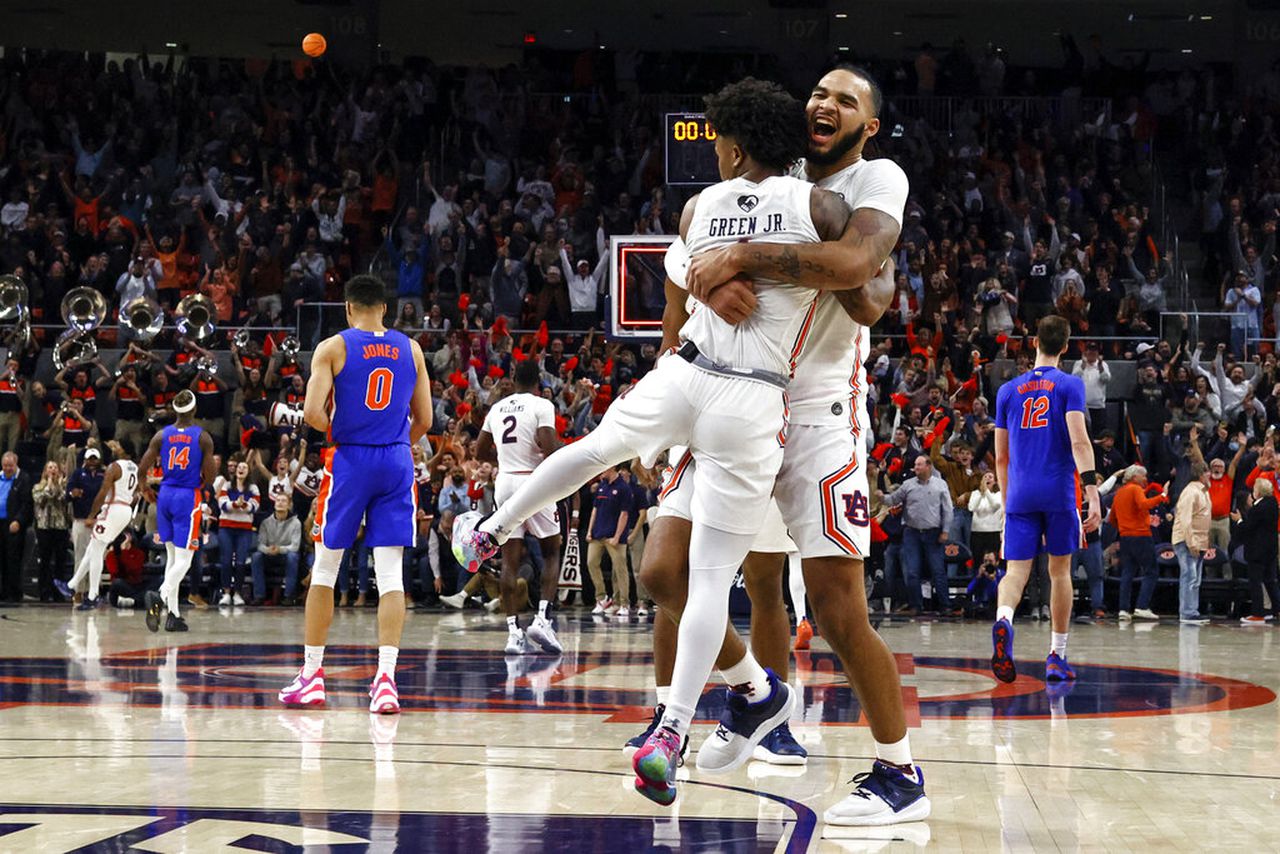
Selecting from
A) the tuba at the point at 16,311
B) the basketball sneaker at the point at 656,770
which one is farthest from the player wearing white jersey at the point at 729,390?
the tuba at the point at 16,311

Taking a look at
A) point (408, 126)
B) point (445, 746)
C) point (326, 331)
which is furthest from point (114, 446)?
point (445, 746)

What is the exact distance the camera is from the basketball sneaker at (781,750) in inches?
232

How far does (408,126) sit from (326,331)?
568cm

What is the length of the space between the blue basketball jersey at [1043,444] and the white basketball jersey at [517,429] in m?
3.14

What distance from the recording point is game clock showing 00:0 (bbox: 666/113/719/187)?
12.9 m

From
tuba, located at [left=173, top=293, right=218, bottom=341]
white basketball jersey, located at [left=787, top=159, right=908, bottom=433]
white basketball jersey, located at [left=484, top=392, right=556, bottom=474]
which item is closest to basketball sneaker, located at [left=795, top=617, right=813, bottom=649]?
white basketball jersey, located at [left=484, top=392, right=556, bottom=474]

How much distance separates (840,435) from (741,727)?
98cm

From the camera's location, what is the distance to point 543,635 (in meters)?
10.8

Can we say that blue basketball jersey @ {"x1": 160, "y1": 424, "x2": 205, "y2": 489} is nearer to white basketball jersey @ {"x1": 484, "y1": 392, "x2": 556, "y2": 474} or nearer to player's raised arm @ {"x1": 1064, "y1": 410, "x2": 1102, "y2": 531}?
white basketball jersey @ {"x1": 484, "y1": 392, "x2": 556, "y2": 474}

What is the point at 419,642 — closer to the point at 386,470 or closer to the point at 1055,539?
the point at 386,470

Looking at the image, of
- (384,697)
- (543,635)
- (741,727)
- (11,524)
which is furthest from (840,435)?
(11,524)

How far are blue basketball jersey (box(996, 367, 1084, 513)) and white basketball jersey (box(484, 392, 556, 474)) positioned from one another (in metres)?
3.14

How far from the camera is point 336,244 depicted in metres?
23.5

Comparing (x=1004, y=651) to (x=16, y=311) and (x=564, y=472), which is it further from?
(x=16, y=311)
